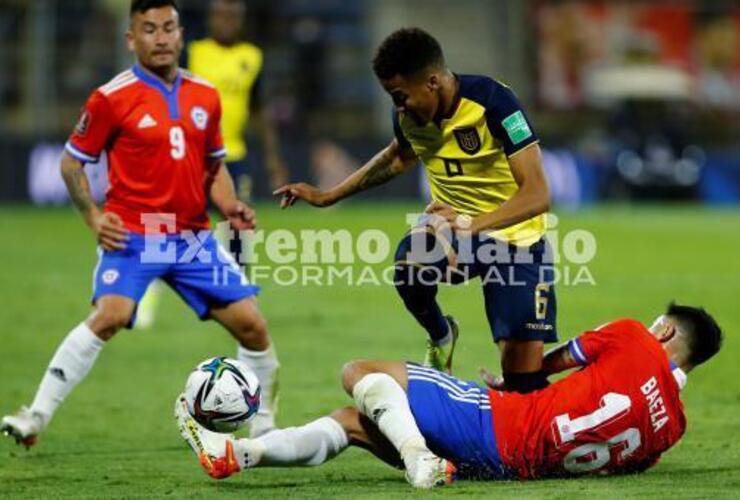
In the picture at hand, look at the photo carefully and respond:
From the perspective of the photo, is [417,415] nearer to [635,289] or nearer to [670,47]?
[635,289]

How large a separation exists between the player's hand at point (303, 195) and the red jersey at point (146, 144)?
0.75 metres

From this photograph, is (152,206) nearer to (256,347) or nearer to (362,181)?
(256,347)

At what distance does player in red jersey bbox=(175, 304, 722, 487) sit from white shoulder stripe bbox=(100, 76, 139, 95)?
2.27 m

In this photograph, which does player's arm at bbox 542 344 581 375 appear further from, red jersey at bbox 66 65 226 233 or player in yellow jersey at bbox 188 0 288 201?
player in yellow jersey at bbox 188 0 288 201

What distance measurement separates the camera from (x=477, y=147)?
8.58 m

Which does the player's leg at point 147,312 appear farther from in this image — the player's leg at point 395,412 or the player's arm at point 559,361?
the player's leg at point 395,412

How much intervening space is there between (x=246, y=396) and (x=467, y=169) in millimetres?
1795

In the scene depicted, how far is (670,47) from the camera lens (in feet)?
123

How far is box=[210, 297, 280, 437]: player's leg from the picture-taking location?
30.5 ft

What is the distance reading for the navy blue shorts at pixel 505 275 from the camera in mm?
8641

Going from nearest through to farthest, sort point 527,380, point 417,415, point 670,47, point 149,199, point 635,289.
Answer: point 417,415
point 527,380
point 149,199
point 635,289
point 670,47

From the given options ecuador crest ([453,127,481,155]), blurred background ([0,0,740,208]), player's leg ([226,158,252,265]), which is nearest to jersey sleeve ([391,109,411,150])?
ecuador crest ([453,127,481,155])

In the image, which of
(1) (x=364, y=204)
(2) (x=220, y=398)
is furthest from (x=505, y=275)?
(1) (x=364, y=204)

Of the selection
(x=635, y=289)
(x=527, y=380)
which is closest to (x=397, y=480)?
(x=527, y=380)
